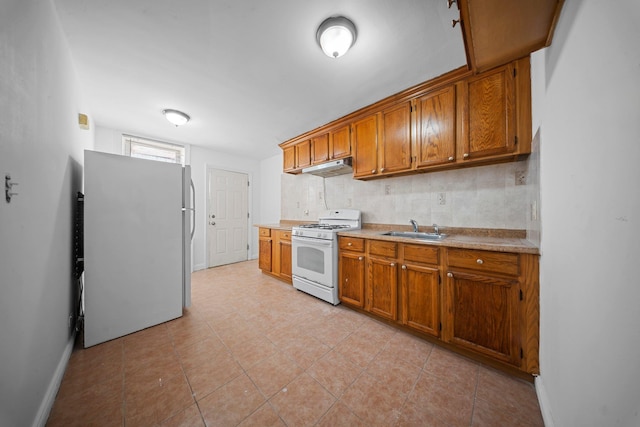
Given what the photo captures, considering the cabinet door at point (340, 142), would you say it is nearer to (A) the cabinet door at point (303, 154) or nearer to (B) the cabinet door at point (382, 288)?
(A) the cabinet door at point (303, 154)

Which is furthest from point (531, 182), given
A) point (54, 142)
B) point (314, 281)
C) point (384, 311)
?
point (54, 142)

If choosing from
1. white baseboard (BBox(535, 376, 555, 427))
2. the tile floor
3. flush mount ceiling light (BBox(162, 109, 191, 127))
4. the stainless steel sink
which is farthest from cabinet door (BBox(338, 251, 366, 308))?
flush mount ceiling light (BBox(162, 109, 191, 127))

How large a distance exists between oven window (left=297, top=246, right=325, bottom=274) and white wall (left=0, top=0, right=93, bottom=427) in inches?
83.1

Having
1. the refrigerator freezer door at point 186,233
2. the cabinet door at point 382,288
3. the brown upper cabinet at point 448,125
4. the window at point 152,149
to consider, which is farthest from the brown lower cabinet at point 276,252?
the window at point 152,149

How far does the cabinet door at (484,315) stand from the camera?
4.66 feet

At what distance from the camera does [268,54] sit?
5.71 ft

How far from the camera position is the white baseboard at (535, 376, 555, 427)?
3.52 ft

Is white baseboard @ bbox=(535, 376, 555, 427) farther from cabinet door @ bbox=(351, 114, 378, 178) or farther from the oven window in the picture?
cabinet door @ bbox=(351, 114, 378, 178)

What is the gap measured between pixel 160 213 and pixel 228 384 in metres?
1.70

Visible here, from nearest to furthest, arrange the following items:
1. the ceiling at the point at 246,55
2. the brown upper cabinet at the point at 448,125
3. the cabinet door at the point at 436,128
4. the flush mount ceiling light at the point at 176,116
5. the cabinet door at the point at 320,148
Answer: the ceiling at the point at 246,55 < the brown upper cabinet at the point at 448,125 < the cabinet door at the point at 436,128 < the flush mount ceiling light at the point at 176,116 < the cabinet door at the point at 320,148

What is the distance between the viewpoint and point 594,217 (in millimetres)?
722

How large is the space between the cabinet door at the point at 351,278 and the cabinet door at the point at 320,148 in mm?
1454

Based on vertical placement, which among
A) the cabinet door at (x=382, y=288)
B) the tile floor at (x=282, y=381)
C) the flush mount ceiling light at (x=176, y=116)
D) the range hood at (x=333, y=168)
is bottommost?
the tile floor at (x=282, y=381)

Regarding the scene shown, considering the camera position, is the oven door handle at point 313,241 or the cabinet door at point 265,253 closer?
the oven door handle at point 313,241
